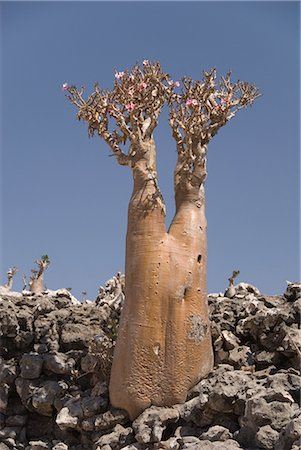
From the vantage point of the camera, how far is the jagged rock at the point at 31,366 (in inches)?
308

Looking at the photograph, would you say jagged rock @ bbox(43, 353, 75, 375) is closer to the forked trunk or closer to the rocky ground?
the rocky ground

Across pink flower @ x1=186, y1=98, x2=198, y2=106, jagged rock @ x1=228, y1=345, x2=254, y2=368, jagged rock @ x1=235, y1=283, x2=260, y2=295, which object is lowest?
jagged rock @ x1=228, y1=345, x2=254, y2=368

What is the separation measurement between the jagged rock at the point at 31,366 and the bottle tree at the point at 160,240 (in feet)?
5.07

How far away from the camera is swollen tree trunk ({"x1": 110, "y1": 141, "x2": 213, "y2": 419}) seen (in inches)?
259

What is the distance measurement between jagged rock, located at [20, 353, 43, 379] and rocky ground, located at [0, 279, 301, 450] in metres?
0.02

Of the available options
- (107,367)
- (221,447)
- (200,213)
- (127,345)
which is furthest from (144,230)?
(221,447)

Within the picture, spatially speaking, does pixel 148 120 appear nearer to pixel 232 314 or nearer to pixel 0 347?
pixel 232 314

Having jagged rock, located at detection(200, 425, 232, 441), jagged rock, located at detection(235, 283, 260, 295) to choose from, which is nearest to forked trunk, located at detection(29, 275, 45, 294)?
jagged rock, located at detection(235, 283, 260, 295)

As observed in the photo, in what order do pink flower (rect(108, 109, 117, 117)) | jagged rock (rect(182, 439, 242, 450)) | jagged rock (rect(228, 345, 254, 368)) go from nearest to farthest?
1. jagged rock (rect(182, 439, 242, 450))
2. jagged rock (rect(228, 345, 254, 368))
3. pink flower (rect(108, 109, 117, 117))

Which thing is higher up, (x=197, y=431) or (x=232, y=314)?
(x=232, y=314)

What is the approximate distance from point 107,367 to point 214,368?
1509 millimetres

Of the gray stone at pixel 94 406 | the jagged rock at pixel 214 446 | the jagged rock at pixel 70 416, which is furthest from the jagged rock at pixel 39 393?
the jagged rock at pixel 214 446

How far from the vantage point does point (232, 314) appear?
7.97 meters

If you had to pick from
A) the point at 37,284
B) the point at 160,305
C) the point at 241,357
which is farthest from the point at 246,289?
the point at 37,284
